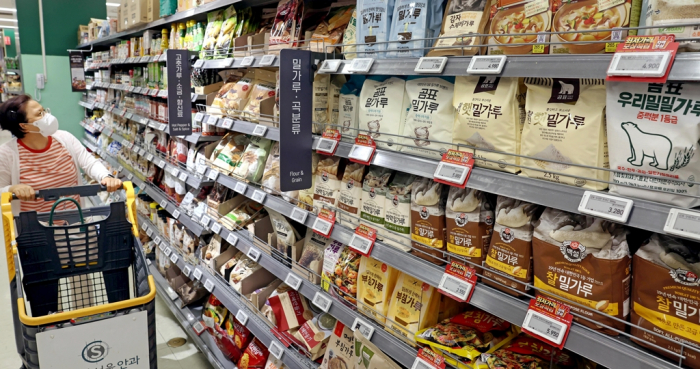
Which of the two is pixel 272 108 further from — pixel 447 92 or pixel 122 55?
pixel 122 55

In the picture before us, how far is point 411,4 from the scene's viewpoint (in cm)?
155

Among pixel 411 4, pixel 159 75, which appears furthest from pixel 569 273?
pixel 159 75

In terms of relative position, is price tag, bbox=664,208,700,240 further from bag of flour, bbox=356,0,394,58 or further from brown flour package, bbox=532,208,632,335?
bag of flour, bbox=356,0,394,58

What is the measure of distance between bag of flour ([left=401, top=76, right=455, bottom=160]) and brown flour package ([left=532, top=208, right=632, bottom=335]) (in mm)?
443

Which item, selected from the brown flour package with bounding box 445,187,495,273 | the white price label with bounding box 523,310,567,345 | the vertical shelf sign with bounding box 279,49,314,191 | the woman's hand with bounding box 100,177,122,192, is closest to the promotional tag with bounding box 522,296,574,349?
the white price label with bounding box 523,310,567,345

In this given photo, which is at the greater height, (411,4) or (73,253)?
(411,4)

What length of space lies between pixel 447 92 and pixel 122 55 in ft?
15.6

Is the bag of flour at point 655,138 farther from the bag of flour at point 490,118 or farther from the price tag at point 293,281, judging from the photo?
the price tag at point 293,281

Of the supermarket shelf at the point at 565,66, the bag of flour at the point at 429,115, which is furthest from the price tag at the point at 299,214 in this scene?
the supermarket shelf at the point at 565,66

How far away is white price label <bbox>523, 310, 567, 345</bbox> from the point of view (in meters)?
1.17

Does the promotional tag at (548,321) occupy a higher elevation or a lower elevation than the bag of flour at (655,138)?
lower

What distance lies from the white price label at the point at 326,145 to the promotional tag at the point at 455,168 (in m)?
0.56

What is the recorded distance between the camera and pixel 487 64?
124cm

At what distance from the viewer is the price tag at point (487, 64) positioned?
1.21 m
